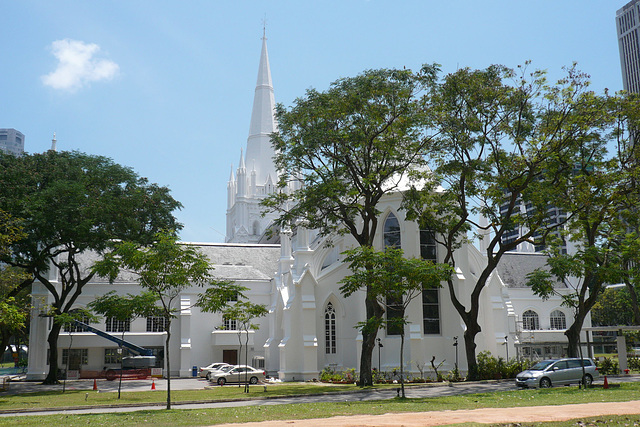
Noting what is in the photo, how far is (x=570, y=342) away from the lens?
105ft

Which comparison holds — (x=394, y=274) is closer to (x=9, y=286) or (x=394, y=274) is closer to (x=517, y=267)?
(x=9, y=286)

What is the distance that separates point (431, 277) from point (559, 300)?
38.8m

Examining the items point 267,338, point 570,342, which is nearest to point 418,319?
point 570,342

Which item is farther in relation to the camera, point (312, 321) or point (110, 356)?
point (110, 356)

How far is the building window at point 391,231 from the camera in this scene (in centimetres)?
3650

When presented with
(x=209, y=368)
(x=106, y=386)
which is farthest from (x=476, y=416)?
(x=209, y=368)

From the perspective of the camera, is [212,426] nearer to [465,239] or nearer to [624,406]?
[624,406]

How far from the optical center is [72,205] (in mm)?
33125

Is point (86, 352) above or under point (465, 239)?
under

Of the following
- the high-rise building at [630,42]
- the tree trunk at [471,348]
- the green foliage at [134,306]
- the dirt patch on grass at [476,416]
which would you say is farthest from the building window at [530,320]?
the high-rise building at [630,42]

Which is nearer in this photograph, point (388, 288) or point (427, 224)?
point (388, 288)

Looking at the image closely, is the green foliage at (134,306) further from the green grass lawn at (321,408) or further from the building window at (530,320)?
the building window at (530,320)

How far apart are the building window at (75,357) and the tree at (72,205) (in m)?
Answer: 7.48

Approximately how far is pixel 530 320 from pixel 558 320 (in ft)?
9.07
